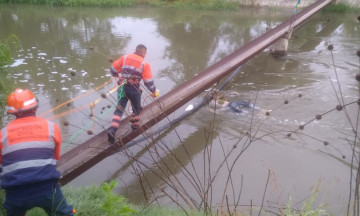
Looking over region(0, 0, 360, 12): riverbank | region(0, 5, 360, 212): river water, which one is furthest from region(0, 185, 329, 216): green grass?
region(0, 0, 360, 12): riverbank

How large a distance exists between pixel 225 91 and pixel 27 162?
541 centimetres

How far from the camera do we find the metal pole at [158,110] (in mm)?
4066

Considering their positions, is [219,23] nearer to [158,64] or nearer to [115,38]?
[115,38]

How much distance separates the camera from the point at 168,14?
18453mm

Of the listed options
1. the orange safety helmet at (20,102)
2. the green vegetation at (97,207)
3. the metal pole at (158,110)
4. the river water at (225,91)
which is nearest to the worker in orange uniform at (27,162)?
the orange safety helmet at (20,102)

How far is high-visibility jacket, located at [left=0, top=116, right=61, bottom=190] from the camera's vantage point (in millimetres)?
2639

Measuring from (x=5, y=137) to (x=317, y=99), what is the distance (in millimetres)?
5984

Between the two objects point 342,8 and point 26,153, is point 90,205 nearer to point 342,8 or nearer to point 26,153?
point 26,153

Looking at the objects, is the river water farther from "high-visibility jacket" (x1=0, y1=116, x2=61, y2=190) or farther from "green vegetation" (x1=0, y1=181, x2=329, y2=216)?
"high-visibility jacket" (x1=0, y1=116, x2=61, y2=190)

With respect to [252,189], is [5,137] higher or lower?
higher

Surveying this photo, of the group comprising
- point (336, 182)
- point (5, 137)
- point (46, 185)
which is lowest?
point (336, 182)

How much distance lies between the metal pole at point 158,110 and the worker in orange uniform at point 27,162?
60 cm

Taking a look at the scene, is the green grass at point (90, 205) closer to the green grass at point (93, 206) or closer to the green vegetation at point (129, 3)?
the green grass at point (93, 206)

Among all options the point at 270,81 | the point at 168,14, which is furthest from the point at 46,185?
the point at 168,14
